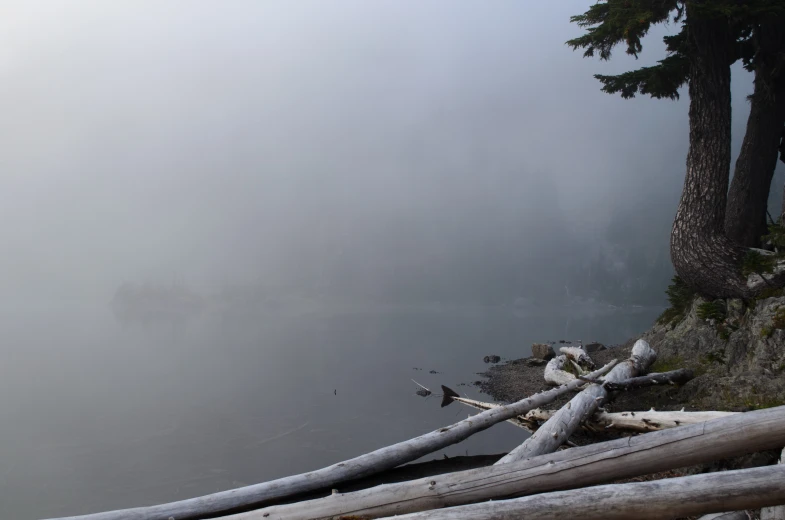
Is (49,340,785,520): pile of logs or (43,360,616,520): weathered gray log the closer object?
(49,340,785,520): pile of logs

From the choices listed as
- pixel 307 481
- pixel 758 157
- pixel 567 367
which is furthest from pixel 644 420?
pixel 758 157

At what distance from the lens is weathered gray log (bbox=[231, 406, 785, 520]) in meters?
5.34

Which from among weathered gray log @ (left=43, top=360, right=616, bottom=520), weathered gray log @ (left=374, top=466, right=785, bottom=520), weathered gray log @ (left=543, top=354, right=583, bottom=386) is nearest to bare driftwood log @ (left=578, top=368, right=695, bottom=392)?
weathered gray log @ (left=543, top=354, right=583, bottom=386)

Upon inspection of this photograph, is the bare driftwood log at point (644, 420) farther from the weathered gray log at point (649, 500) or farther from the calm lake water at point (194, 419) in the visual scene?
the calm lake water at point (194, 419)

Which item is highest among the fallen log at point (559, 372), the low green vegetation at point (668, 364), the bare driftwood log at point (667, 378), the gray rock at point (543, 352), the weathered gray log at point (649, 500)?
the weathered gray log at point (649, 500)

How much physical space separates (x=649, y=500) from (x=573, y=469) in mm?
1302

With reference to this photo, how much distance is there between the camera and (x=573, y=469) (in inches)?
223

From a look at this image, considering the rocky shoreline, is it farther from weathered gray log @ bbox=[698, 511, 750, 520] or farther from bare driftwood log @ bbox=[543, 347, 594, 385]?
weathered gray log @ bbox=[698, 511, 750, 520]

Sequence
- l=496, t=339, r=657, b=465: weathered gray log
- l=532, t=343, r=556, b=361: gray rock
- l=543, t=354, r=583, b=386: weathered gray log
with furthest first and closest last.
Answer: l=532, t=343, r=556, b=361: gray rock → l=543, t=354, r=583, b=386: weathered gray log → l=496, t=339, r=657, b=465: weathered gray log

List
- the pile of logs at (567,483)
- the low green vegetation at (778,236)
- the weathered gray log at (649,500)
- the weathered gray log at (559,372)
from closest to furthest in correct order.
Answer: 1. the weathered gray log at (649,500)
2. the pile of logs at (567,483)
3. the low green vegetation at (778,236)
4. the weathered gray log at (559,372)

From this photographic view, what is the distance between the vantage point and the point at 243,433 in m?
16.9

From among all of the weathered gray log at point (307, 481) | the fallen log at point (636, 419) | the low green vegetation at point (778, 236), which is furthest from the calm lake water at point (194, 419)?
the low green vegetation at point (778, 236)

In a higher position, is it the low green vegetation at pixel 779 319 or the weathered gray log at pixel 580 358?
the low green vegetation at pixel 779 319

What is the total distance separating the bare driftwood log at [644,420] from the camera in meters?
7.30
